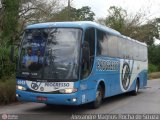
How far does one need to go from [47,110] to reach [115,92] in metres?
4.23

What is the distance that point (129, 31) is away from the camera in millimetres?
44656

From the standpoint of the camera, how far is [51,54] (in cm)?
1323

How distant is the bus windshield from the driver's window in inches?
12.3

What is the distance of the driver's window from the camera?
13328 millimetres

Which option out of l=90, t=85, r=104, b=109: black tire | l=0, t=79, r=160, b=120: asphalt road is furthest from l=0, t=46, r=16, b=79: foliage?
l=90, t=85, r=104, b=109: black tire

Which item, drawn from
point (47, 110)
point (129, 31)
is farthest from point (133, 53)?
point (129, 31)

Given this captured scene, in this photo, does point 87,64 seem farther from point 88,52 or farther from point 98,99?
point 98,99

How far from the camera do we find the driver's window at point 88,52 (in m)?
13.3

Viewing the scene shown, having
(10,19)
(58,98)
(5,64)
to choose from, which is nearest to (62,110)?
(58,98)

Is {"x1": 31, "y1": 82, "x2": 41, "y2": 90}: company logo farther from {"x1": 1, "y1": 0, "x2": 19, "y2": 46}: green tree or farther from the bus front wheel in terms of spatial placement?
{"x1": 1, "y1": 0, "x2": 19, "y2": 46}: green tree

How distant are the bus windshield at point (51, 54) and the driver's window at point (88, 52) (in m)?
0.31

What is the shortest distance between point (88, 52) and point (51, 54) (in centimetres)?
129

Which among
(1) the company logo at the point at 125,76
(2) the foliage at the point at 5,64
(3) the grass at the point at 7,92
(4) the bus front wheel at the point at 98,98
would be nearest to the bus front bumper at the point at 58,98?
(4) the bus front wheel at the point at 98,98

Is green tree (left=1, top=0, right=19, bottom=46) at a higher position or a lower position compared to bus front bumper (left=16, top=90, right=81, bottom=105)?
higher
